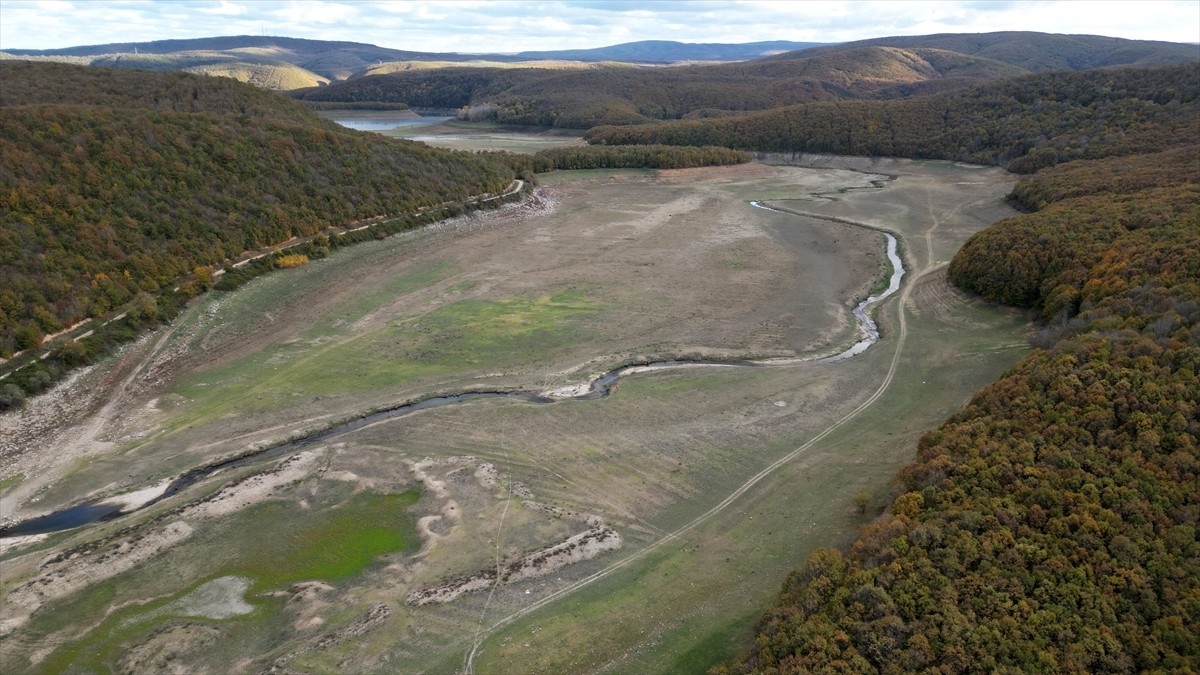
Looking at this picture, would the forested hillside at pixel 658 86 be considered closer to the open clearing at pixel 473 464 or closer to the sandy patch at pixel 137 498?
the open clearing at pixel 473 464

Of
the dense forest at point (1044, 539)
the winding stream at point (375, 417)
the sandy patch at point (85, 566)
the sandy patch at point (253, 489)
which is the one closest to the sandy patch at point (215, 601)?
the sandy patch at point (85, 566)

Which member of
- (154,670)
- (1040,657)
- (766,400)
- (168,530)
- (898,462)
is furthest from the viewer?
(766,400)

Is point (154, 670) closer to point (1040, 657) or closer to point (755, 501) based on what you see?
point (755, 501)

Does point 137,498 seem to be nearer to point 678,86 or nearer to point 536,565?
point 536,565

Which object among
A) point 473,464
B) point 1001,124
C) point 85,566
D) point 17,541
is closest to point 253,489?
point 85,566

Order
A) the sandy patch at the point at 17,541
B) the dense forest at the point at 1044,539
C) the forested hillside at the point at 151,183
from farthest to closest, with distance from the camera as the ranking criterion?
1. the forested hillside at the point at 151,183
2. the sandy patch at the point at 17,541
3. the dense forest at the point at 1044,539

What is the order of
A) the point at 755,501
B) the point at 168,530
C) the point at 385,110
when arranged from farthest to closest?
1. the point at 385,110
2. the point at 755,501
3. the point at 168,530

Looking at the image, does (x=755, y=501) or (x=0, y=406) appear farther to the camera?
(x=0, y=406)

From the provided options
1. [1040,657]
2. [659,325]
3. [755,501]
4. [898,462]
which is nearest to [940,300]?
[659,325]
